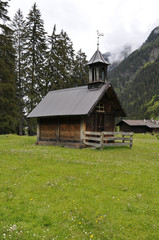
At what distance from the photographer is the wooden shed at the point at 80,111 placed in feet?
67.8

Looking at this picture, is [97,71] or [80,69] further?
[80,69]

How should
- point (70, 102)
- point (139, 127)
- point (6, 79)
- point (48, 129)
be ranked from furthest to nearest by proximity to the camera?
point (139, 127), point (6, 79), point (48, 129), point (70, 102)

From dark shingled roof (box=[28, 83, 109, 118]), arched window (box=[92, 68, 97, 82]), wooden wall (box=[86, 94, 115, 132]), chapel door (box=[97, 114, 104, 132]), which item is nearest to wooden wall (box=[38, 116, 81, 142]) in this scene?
dark shingled roof (box=[28, 83, 109, 118])

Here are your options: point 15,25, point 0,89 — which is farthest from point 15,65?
point 0,89

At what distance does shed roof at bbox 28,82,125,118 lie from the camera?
66.3ft

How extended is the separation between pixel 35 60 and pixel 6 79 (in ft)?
26.2

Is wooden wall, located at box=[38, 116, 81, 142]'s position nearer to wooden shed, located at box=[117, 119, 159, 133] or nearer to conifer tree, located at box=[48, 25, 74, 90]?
conifer tree, located at box=[48, 25, 74, 90]

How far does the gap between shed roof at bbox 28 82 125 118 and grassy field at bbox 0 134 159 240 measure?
10095 millimetres

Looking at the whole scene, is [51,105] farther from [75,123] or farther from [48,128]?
[75,123]

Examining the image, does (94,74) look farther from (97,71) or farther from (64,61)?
(64,61)

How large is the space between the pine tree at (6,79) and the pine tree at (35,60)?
3.55 meters

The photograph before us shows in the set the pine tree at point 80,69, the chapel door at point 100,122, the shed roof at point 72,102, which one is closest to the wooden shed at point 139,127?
the pine tree at point 80,69

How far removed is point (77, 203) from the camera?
21.6 ft

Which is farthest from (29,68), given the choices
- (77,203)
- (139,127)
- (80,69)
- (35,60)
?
(139,127)
